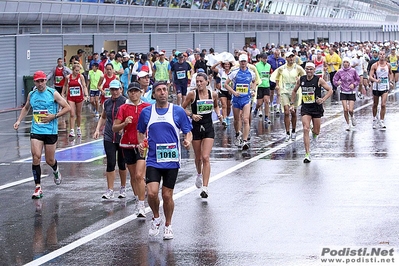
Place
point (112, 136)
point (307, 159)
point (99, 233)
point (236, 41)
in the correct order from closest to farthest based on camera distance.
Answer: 1. point (99, 233)
2. point (112, 136)
3. point (307, 159)
4. point (236, 41)

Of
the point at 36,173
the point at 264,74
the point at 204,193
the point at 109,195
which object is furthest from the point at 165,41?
the point at 204,193

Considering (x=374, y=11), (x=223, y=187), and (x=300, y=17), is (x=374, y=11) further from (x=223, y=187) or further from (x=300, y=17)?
(x=223, y=187)

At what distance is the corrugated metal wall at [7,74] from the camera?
30234mm

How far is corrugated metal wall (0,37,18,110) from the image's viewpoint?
30234 mm

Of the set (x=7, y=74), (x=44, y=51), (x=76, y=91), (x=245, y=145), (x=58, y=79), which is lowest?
(x=245, y=145)

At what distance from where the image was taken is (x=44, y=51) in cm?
3303

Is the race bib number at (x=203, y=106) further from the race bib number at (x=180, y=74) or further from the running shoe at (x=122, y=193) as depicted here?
the race bib number at (x=180, y=74)

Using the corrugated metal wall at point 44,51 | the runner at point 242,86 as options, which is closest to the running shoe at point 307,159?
the runner at point 242,86

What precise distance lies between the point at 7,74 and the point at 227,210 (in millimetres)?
19919

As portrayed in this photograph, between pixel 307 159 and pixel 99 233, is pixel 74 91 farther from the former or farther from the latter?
pixel 99 233

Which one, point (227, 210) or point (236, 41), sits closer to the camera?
point (227, 210)

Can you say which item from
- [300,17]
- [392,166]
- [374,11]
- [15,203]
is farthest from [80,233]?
[374,11]

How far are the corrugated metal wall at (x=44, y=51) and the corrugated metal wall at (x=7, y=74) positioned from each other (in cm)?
131

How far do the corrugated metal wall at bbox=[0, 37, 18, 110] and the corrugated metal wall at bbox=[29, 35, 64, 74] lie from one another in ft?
4.30
